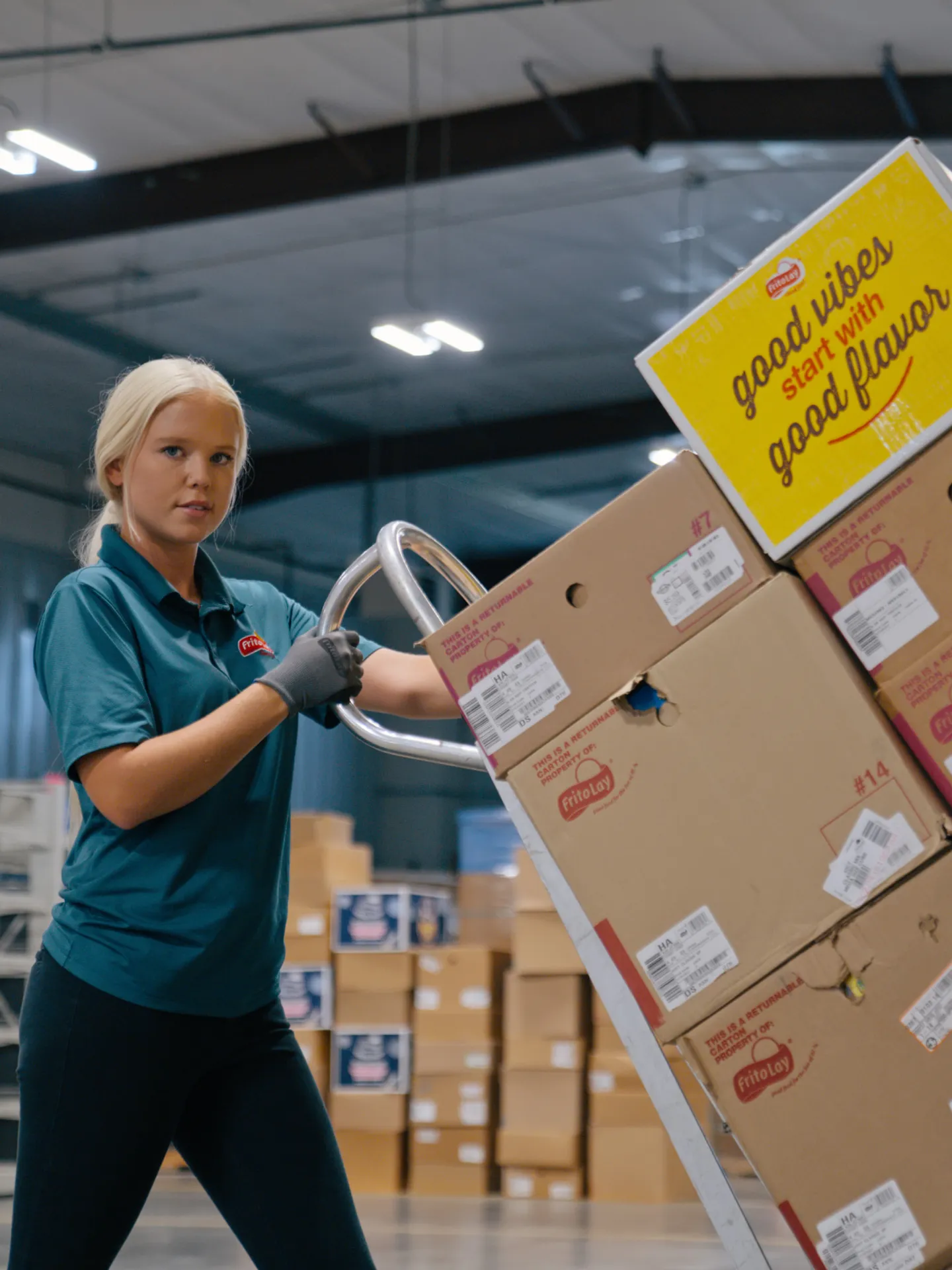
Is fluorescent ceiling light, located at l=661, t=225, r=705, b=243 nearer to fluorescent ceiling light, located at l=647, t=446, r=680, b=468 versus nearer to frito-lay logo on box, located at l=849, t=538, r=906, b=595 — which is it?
fluorescent ceiling light, located at l=647, t=446, r=680, b=468

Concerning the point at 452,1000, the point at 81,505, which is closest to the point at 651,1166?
the point at 452,1000

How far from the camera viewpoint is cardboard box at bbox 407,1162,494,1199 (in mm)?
7312

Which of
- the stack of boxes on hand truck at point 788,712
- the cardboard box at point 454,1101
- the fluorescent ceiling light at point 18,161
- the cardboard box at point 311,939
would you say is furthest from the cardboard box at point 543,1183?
the stack of boxes on hand truck at point 788,712

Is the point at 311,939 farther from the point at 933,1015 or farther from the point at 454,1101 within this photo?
the point at 933,1015

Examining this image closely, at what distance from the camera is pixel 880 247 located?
55.6 inches

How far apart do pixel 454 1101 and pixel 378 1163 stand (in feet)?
1.73

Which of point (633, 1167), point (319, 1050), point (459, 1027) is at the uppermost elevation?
point (319, 1050)

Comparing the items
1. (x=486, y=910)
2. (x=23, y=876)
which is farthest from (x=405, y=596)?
(x=486, y=910)

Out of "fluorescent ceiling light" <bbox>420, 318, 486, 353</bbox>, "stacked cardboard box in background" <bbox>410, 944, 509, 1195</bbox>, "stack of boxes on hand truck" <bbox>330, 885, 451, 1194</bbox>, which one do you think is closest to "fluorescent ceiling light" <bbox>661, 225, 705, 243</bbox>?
"fluorescent ceiling light" <bbox>420, 318, 486, 353</bbox>

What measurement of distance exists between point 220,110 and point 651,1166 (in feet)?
18.7

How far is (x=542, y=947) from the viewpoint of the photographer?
7.07 m

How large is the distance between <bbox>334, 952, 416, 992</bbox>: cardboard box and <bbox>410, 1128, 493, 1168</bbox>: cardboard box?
2.19 feet

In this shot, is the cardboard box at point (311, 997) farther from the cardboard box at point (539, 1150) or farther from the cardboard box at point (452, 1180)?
the cardboard box at point (539, 1150)

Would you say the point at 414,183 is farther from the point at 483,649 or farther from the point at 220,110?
the point at 483,649
